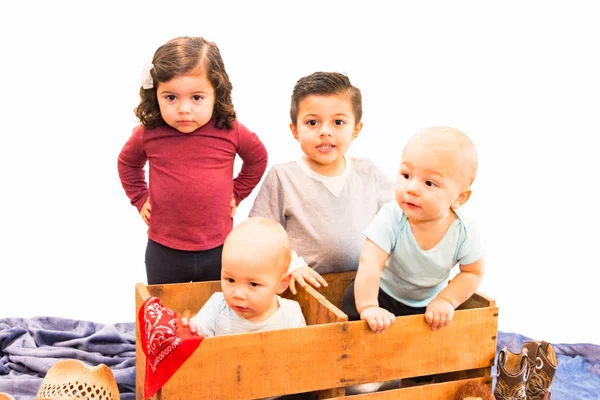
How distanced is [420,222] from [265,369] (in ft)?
1.79

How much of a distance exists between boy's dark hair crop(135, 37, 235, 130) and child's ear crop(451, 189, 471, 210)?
68cm

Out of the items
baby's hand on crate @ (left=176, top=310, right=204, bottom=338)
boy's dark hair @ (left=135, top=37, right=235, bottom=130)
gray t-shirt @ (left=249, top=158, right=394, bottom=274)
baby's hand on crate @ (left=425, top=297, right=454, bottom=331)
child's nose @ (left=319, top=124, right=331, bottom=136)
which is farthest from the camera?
gray t-shirt @ (left=249, top=158, right=394, bottom=274)

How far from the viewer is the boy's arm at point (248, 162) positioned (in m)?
2.24

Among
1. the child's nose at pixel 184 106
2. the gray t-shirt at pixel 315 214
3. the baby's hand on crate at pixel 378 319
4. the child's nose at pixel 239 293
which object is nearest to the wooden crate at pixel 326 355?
the baby's hand on crate at pixel 378 319

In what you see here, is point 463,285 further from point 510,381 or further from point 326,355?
point 326,355

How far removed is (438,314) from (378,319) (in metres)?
0.16

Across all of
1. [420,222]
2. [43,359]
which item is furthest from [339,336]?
[43,359]

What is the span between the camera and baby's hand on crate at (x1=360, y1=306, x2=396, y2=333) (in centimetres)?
185

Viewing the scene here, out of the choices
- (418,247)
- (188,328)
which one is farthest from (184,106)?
(418,247)

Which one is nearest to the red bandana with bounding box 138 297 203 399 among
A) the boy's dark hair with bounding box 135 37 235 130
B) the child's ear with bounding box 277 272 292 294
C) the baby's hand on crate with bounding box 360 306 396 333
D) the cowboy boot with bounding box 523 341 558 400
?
the child's ear with bounding box 277 272 292 294

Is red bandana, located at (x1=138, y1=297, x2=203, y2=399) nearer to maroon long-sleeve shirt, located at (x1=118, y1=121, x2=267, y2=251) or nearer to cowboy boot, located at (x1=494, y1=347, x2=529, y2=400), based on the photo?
maroon long-sleeve shirt, located at (x1=118, y1=121, x2=267, y2=251)

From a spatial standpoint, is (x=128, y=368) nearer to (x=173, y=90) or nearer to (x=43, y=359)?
(x=43, y=359)

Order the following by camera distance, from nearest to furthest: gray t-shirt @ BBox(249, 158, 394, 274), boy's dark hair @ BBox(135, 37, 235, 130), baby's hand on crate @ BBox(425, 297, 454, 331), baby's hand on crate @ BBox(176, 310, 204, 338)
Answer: baby's hand on crate @ BBox(176, 310, 204, 338) → baby's hand on crate @ BBox(425, 297, 454, 331) → boy's dark hair @ BBox(135, 37, 235, 130) → gray t-shirt @ BBox(249, 158, 394, 274)

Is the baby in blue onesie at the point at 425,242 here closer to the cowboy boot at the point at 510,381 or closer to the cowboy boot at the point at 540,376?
the cowboy boot at the point at 510,381
